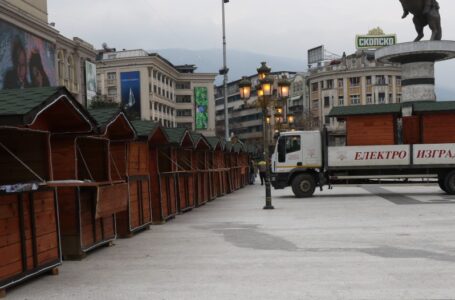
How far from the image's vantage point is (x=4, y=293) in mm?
7371

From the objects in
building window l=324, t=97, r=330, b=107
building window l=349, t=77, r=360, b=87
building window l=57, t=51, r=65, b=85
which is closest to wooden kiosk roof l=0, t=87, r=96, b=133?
building window l=57, t=51, r=65, b=85

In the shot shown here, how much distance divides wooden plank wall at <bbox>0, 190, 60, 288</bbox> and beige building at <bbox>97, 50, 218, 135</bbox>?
8326cm

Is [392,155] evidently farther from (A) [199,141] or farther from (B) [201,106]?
(B) [201,106]

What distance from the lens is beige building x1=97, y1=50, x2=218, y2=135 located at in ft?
325

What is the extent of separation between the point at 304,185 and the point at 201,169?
4450 millimetres

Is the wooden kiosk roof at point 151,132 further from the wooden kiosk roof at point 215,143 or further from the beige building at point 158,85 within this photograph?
the beige building at point 158,85

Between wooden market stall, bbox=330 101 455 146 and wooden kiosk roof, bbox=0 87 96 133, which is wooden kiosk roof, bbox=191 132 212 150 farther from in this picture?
wooden kiosk roof, bbox=0 87 96 133

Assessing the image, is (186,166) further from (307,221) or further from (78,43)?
(78,43)

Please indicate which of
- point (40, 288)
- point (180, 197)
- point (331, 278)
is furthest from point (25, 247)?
point (180, 197)

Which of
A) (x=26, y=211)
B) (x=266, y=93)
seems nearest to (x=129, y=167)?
(x=26, y=211)

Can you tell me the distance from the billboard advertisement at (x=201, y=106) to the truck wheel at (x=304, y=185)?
87338 mm

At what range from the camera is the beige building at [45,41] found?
5712cm

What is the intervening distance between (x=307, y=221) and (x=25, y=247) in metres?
8.52

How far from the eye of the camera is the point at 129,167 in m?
13.1
